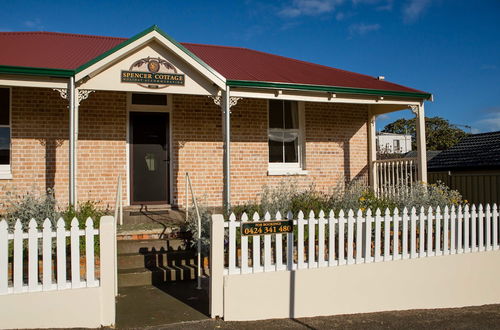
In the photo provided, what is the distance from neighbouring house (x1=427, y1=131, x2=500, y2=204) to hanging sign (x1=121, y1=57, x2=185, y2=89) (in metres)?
8.68

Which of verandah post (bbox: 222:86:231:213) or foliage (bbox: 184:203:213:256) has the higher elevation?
verandah post (bbox: 222:86:231:213)

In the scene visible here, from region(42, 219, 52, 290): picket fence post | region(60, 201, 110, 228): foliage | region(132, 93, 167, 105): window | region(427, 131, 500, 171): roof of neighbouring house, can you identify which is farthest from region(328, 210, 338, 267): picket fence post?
region(427, 131, 500, 171): roof of neighbouring house

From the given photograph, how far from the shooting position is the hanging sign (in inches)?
308

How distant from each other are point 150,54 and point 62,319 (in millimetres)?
4912

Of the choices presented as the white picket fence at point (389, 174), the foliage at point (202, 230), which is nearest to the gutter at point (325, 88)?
the white picket fence at point (389, 174)

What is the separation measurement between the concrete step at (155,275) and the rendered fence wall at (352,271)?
90cm

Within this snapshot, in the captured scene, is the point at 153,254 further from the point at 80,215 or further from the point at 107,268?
the point at 107,268

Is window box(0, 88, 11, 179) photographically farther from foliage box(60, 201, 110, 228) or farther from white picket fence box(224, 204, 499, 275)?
white picket fence box(224, 204, 499, 275)

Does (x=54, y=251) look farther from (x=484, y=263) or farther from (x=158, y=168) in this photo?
(x=484, y=263)

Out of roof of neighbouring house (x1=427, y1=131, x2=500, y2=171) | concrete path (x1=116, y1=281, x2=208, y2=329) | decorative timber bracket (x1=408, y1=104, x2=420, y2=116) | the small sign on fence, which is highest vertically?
decorative timber bracket (x1=408, y1=104, x2=420, y2=116)

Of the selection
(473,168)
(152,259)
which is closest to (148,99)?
(152,259)

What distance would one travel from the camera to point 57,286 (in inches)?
187

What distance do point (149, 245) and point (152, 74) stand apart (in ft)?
10.3

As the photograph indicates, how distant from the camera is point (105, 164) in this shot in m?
9.22
